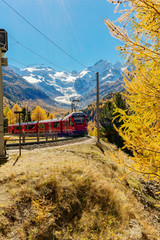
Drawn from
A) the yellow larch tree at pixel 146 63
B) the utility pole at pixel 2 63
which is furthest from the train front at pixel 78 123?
the yellow larch tree at pixel 146 63

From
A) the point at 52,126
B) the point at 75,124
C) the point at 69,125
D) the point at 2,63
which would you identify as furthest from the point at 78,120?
the point at 2,63

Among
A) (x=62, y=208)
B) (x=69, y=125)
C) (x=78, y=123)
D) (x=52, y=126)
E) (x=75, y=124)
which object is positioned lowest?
(x=62, y=208)

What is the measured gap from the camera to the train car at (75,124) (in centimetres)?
2154

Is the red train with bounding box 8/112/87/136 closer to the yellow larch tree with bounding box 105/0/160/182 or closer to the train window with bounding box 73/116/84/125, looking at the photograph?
the train window with bounding box 73/116/84/125

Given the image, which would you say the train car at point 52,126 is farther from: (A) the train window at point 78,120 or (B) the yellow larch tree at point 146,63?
(B) the yellow larch tree at point 146,63

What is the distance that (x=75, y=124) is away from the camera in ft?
70.7

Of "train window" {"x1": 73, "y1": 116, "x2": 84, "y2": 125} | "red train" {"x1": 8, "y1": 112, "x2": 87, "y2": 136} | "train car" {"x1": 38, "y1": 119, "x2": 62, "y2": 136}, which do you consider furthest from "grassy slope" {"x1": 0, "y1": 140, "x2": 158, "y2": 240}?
"train car" {"x1": 38, "y1": 119, "x2": 62, "y2": 136}

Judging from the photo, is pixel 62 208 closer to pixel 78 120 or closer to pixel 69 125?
pixel 78 120

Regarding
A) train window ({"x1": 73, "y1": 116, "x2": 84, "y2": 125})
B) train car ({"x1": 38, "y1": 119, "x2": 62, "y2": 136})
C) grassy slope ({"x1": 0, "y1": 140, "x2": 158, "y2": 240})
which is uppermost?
train window ({"x1": 73, "y1": 116, "x2": 84, "y2": 125})

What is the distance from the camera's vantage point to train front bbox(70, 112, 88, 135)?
21547mm

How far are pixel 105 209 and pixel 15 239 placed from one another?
3.06 meters

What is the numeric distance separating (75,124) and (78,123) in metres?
0.54

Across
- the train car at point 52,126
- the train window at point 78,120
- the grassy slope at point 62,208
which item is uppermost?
the train window at point 78,120

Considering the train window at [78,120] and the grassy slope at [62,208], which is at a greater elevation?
the train window at [78,120]
